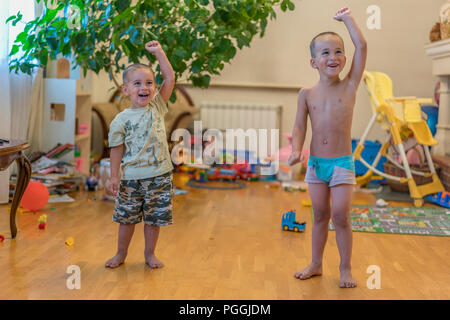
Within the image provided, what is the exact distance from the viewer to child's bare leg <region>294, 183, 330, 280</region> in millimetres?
2152

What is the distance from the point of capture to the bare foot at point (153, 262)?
2.24m

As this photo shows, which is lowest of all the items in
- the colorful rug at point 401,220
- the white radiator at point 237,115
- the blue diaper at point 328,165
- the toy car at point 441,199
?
the colorful rug at point 401,220

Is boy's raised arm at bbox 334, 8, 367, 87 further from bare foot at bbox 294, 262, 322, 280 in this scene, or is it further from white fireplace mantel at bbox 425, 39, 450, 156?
white fireplace mantel at bbox 425, 39, 450, 156

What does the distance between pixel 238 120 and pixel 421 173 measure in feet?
6.11

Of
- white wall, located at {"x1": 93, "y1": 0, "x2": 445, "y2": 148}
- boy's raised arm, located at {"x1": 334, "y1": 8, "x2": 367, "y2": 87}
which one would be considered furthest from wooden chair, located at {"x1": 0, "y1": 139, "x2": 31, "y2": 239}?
white wall, located at {"x1": 93, "y1": 0, "x2": 445, "y2": 148}

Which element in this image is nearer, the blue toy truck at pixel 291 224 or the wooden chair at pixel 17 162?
the wooden chair at pixel 17 162

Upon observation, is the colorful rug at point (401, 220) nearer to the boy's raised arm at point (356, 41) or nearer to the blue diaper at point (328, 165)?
the blue diaper at point (328, 165)

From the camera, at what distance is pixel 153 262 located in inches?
88.4

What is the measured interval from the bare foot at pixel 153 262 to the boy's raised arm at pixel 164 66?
62 cm

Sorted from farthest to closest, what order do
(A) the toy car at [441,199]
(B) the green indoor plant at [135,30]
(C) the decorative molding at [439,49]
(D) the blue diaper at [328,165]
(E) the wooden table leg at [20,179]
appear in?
(C) the decorative molding at [439,49]
(A) the toy car at [441,199]
(B) the green indoor plant at [135,30]
(E) the wooden table leg at [20,179]
(D) the blue diaper at [328,165]

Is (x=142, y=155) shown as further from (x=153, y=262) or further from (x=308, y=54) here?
(x=308, y=54)

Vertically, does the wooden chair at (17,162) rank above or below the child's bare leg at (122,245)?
above

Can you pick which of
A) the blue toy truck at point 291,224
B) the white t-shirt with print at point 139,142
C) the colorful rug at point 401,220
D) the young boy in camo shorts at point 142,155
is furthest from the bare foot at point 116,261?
the colorful rug at point 401,220

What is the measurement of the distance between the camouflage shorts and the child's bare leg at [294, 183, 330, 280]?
1.79 ft
